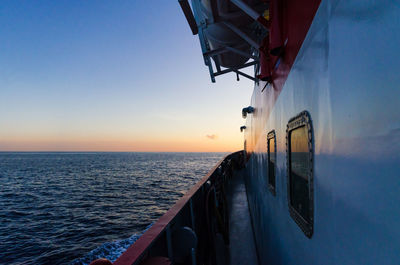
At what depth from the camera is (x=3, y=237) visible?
14.1 m

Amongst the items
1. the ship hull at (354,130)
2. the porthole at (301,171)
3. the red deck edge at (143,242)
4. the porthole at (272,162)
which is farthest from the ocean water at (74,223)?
the ship hull at (354,130)

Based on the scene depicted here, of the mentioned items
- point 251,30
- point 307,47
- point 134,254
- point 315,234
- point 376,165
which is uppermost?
point 251,30

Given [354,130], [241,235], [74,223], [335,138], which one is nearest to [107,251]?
[74,223]

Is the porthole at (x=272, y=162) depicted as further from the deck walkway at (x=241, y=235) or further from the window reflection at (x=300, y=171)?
the deck walkway at (x=241, y=235)

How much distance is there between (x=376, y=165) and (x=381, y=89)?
0.26 m

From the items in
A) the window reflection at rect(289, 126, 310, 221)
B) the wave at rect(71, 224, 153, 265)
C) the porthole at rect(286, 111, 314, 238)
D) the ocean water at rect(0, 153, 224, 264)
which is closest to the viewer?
the porthole at rect(286, 111, 314, 238)

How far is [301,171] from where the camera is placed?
1.95m

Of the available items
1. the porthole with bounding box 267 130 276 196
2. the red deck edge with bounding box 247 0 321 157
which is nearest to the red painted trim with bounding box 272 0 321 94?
the red deck edge with bounding box 247 0 321 157

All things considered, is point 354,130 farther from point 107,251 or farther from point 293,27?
point 107,251

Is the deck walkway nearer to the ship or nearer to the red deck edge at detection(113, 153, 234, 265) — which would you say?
the ship

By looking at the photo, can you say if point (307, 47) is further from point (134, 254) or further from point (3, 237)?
point (3, 237)

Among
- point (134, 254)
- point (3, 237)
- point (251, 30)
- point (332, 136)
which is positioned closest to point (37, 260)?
point (3, 237)

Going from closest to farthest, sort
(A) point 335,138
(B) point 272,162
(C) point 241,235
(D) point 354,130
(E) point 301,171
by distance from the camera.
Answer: (D) point 354,130
(A) point 335,138
(E) point 301,171
(B) point 272,162
(C) point 241,235

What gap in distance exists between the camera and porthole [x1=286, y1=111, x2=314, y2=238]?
164cm
